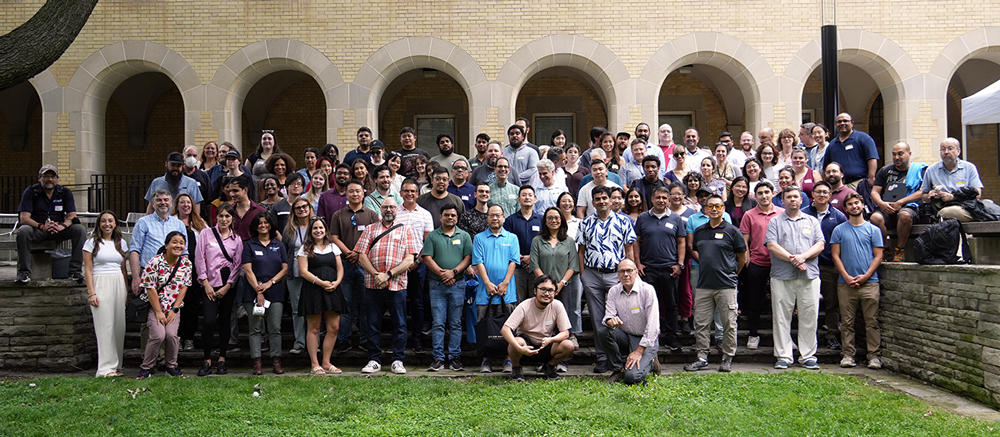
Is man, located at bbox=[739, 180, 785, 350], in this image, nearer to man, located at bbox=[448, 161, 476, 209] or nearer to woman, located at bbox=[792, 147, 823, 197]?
woman, located at bbox=[792, 147, 823, 197]

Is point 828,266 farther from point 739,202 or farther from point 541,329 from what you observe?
point 541,329

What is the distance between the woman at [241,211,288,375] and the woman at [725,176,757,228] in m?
5.12

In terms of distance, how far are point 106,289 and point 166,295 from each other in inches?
34.5

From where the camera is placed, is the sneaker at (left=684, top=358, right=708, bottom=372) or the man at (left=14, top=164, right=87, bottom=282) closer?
the sneaker at (left=684, top=358, right=708, bottom=372)

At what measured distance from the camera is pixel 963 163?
793cm

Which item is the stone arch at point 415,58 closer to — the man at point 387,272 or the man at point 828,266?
the man at point 387,272

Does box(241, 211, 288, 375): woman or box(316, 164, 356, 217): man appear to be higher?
box(316, 164, 356, 217): man

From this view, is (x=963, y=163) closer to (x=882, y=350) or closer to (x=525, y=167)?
(x=882, y=350)

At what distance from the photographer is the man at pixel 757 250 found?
7980mm

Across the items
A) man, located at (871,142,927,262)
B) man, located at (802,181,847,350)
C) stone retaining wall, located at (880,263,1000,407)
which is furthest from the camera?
man, located at (802,181,847,350)

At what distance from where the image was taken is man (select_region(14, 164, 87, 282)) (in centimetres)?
855

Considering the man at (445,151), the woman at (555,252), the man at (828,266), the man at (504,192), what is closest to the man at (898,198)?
the man at (828,266)

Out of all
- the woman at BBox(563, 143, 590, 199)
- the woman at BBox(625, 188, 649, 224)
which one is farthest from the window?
the woman at BBox(625, 188, 649, 224)

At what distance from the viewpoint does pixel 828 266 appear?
8109mm
